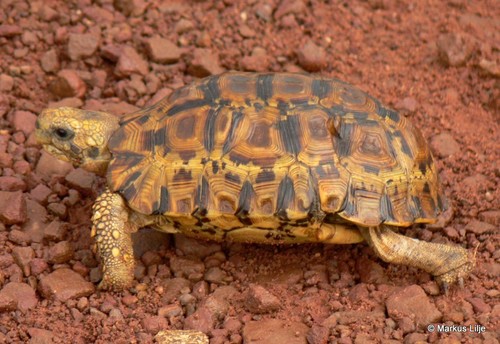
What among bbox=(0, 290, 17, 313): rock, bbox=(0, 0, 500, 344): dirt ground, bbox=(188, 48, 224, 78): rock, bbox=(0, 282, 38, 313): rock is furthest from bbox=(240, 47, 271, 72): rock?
bbox=(0, 290, 17, 313): rock

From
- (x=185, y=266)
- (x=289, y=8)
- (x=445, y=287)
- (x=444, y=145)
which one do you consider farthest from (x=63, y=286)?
(x=289, y=8)

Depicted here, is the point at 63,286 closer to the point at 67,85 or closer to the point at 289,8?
the point at 67,85

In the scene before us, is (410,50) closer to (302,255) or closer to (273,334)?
(302,255)

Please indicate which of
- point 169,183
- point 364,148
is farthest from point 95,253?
point 364,148

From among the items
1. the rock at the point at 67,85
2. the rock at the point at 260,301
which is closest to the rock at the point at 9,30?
the rock at the point at 67,85

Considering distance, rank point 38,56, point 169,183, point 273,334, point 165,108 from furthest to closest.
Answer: point 38,56 < point 165,108 < point 169,183 < point 273,334

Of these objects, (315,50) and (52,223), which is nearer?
(52,223)

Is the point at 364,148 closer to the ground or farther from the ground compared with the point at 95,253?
farther from the ground
